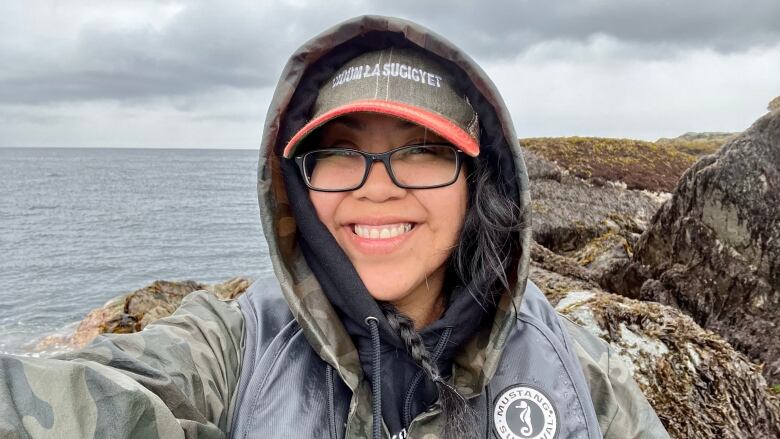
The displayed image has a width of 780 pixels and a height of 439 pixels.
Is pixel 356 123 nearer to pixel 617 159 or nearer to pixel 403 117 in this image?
pixel 403 117

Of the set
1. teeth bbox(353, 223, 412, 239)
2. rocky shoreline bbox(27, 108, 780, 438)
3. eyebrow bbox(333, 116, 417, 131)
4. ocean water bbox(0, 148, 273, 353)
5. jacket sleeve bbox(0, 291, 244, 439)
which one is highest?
eyebrow bbox(333, 116, 417, 131)

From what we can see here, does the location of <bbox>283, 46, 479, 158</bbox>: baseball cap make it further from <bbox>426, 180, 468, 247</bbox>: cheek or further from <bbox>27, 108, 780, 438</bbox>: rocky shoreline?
<bbox>27, 108, 780, 438</bbox>: rocky shoreline

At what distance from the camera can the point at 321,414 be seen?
2275 millimetres

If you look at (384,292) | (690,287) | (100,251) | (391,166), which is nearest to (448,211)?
(391,166)

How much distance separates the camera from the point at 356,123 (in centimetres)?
254

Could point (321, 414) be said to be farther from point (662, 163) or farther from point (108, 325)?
point (662, 163)

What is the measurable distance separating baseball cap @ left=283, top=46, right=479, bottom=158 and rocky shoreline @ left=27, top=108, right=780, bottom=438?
244cm

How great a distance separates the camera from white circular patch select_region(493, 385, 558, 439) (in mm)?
2436

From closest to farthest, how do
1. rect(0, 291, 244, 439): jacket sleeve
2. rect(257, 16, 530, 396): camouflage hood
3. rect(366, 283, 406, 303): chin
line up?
rect(0, 291, 244, 439): jacket sleeve → rect(257, 16, 530, 396): camouflage hood → rect(366, 283, 406, 303): chin

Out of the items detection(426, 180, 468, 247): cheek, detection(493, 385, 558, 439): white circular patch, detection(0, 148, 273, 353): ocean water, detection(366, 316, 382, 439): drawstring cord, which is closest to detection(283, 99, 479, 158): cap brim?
detection(426, 180, 468, 247): cheek

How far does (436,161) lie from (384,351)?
887mm

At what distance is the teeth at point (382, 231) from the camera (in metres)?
2.51

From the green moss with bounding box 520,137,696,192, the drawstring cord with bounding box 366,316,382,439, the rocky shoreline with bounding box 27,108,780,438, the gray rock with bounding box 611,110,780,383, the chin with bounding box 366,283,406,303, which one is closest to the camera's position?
the drawstring cord with bounding box 366,316,382,439

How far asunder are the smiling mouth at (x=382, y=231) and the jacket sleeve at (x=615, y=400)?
1.11 m
